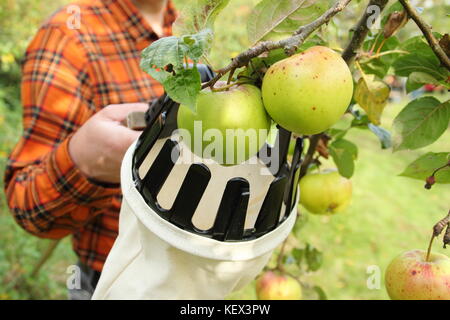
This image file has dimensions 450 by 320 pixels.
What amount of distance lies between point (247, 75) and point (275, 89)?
63 millimetres

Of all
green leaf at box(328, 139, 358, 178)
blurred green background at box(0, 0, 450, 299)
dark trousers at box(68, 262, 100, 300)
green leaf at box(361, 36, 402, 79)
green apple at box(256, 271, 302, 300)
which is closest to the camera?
green leaf at box(361, 36, 402, 79)

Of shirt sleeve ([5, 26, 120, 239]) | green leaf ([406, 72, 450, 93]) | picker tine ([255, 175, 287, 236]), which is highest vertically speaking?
green leaf ([406, 72, 450, 93])

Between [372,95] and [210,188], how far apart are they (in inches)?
9.0

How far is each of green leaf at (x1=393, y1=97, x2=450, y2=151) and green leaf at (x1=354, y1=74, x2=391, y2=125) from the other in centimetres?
3

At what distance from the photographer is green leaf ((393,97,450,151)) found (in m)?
0.52

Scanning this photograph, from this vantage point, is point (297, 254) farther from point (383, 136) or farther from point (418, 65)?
point (418, 65)

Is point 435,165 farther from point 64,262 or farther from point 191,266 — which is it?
point 64,262

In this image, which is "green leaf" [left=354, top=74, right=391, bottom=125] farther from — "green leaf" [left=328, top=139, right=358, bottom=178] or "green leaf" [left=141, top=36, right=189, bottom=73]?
"green leaf" [left=141, top=36, right=189, bottom=73]

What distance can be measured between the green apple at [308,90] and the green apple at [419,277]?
0.71ft

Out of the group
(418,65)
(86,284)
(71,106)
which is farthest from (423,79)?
(86,284)

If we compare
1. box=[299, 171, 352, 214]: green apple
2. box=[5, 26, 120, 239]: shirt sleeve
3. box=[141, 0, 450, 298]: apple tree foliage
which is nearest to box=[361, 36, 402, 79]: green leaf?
box=[141, 0, 450, 298]: apple tree foliage

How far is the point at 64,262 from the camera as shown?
204 cm

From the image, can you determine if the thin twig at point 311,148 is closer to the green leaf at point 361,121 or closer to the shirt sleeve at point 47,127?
the green leaf at point 361,121
